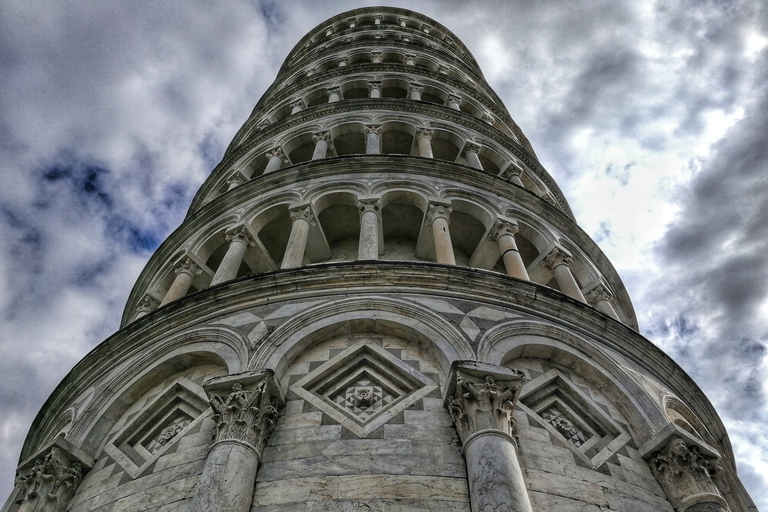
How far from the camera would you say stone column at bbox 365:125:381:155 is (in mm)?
15406

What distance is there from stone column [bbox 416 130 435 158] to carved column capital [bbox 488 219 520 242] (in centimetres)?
376

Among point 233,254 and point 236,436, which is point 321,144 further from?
point 236,436

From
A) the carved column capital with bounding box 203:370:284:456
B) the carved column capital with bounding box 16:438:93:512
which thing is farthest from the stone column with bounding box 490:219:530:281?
the carved column capital with bounding box 16:438:93:512

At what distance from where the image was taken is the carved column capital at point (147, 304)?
488 inches

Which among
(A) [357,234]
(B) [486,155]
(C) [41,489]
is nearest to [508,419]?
(C) [41,489]

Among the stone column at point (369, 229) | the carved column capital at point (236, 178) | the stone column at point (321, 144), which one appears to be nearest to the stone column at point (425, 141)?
the stone column at point (321, 144)

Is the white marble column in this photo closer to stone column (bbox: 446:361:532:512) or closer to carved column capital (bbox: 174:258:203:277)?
carved column capital (bbox: 174:258:203:277)

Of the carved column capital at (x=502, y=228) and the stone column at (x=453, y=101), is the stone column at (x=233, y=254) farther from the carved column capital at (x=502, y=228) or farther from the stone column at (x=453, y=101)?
the stone column at (x=453, y=101)

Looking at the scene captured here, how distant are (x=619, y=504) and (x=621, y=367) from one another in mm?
2530

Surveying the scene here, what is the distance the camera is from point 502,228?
480 inches

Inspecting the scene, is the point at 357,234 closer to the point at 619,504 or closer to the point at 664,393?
the point at 664,393

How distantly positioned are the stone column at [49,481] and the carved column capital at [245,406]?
2.10m

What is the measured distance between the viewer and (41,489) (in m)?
7.36

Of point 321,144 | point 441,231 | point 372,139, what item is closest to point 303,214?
point 441,231
